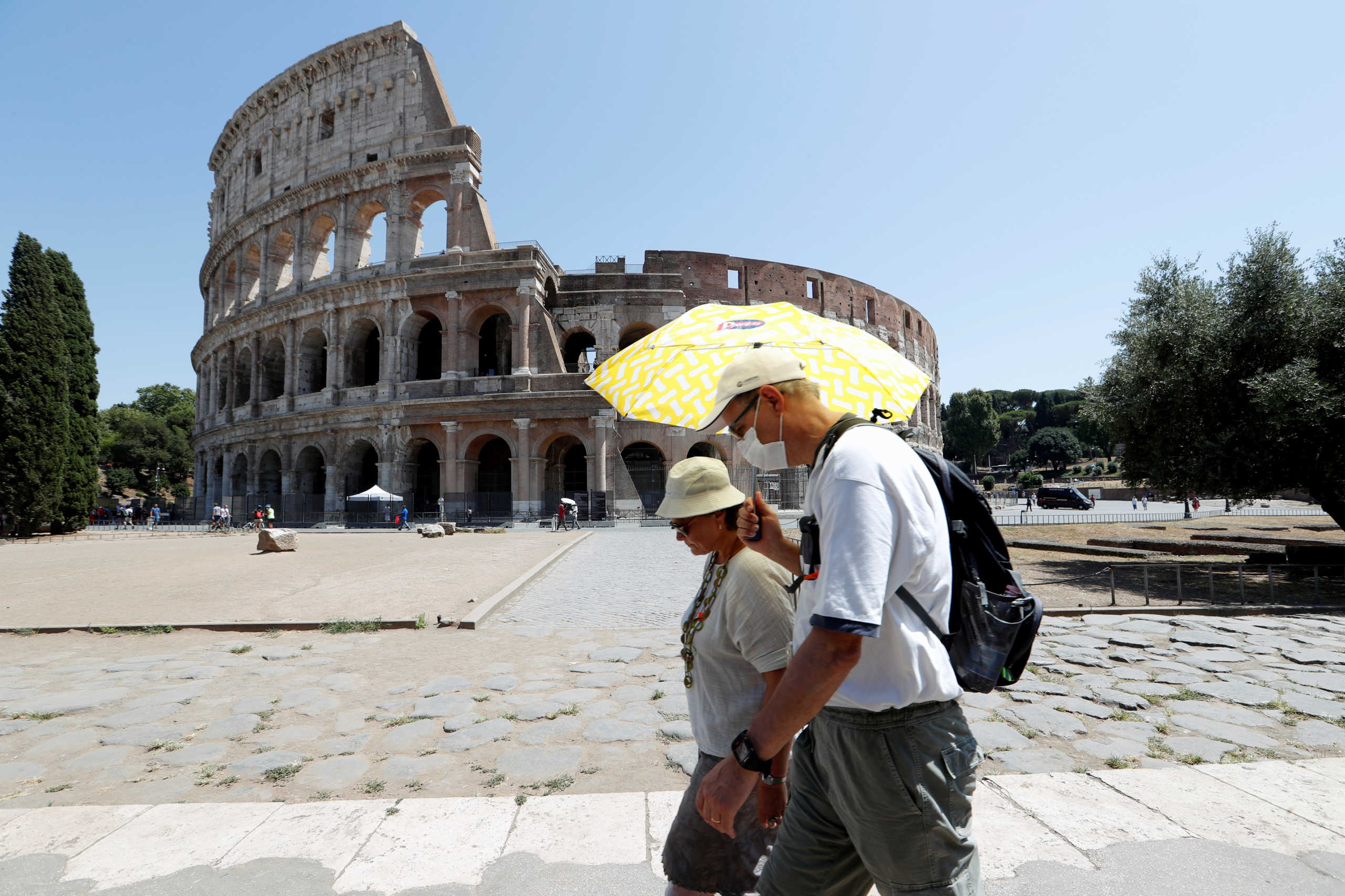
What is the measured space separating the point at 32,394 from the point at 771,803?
35.2m

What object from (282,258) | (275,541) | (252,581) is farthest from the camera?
(282,258)

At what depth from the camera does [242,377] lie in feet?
117

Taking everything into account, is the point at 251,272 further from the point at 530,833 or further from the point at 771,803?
the point at 771,803

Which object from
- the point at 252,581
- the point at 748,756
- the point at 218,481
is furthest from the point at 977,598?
the point at 218,481

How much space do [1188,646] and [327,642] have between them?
8185mm

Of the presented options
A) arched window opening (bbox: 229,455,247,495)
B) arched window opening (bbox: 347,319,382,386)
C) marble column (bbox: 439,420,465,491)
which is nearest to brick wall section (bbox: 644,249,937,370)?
marble column (bbox: 439,420,465,491)

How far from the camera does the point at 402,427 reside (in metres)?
28.0

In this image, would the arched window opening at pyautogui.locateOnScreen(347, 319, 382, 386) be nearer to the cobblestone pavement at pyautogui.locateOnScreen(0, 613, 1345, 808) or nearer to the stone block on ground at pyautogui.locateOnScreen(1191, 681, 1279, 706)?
the cobblestone pavement at pyautogui.locateOnScreen(0, 613, 1345, 808)

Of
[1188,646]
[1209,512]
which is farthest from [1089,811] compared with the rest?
[1209,512]

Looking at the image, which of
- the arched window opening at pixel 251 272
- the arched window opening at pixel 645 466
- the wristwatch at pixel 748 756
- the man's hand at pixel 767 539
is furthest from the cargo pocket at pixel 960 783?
the arched window opening at pixel 251 272

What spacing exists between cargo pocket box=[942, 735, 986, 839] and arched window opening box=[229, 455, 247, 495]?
127ft

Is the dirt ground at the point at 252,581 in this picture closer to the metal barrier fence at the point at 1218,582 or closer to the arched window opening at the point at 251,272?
the metal barrier fence at the point at 1218,582

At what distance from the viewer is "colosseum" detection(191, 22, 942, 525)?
27.6 m

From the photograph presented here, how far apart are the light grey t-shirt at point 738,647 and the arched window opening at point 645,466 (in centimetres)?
2685
